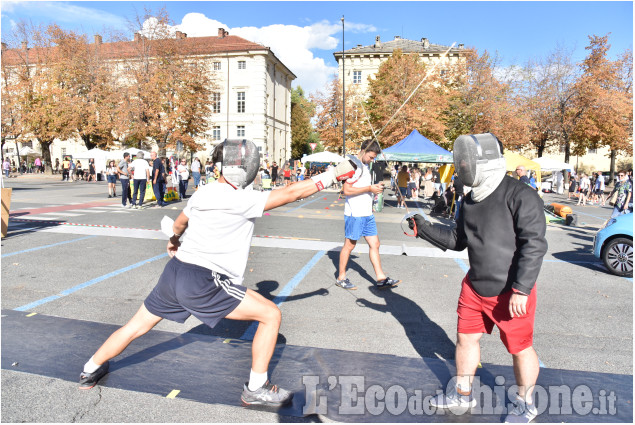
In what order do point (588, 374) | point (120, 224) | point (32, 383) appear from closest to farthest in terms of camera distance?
point (32, 383), point (588, 374), point (120, 224)

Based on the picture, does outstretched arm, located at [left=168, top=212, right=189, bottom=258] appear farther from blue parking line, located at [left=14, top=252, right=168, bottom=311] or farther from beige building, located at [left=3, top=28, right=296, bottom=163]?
→ beige building, located at [left=3, top=28, right=296, bottom=163]

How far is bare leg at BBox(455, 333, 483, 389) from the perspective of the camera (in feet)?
9.43

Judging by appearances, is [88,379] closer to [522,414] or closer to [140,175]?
[522,414]

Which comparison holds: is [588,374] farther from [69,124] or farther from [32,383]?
[69,124]

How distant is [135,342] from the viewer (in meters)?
3.93

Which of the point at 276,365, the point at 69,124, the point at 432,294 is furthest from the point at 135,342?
the point at 69,124

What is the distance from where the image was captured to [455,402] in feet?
9.70

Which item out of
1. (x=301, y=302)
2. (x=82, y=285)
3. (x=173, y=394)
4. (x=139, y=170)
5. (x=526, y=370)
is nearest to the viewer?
(x=526, y=370)

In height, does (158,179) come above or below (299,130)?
below


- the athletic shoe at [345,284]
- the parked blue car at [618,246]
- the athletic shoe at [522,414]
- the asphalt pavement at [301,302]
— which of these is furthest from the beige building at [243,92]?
the athletic shoe at [522,414]

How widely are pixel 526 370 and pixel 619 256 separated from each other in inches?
223

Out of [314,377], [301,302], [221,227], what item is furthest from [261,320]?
[301,302]

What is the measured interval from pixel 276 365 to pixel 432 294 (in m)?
2.86

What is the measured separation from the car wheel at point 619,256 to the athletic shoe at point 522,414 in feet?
17.9
